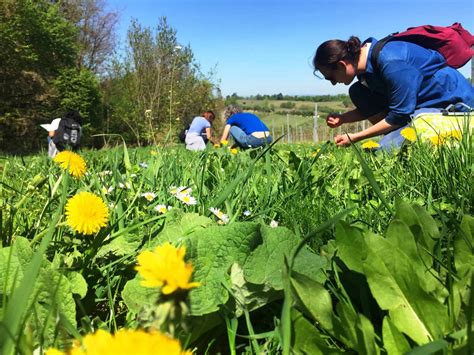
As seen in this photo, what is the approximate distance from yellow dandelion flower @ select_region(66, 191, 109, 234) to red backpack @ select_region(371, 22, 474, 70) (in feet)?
10.1

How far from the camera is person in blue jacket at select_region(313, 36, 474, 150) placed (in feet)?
10.8

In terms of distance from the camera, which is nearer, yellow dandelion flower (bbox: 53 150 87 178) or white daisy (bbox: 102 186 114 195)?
yellow dandelion flower (bbox: 53 150 87 178)

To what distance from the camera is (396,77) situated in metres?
3.26

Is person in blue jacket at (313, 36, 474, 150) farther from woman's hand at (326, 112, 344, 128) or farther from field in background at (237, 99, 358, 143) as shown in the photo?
field in background at (237, 99, 358, 143)

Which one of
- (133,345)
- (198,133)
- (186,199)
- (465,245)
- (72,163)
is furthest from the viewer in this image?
(198,133)

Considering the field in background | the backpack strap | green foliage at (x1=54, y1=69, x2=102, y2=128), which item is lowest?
the field in background

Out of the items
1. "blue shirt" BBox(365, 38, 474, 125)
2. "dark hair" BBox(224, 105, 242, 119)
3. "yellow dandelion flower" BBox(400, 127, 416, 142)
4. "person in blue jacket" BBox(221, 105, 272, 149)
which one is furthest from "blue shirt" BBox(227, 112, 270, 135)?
"yellow dandelion flower" BBox(400, 127, 416, 142)

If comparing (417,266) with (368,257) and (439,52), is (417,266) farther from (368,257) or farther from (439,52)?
(439,52)

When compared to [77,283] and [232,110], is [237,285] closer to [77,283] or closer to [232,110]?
[77,283]

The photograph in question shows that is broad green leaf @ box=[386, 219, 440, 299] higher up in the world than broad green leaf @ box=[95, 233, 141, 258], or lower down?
higher up

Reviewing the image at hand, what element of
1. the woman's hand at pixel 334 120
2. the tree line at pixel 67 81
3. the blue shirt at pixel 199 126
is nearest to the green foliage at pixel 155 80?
the tree line at pixel 67 81

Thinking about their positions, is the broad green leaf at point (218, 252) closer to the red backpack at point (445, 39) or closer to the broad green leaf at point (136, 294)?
the broad green leaf at point (136, 294)

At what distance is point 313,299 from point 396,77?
2964mm

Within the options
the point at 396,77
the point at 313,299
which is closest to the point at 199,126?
the point at 396,77
